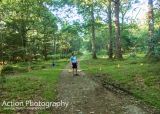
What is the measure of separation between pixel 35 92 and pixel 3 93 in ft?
5.90

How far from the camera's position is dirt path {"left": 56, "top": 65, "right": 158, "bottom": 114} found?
12406 millimetres

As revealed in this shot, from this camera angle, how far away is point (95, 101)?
1413cm

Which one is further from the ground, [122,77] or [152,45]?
[152,45]

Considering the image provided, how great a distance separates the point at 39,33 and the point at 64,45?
2576cm

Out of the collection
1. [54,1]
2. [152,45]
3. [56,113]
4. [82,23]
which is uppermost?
[54,1]

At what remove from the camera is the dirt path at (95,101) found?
1241 centimetres

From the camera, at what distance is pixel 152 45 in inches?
791

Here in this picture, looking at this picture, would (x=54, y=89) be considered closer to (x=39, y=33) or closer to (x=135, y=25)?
(x=39, y=33)

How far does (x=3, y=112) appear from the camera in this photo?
40.7 ft

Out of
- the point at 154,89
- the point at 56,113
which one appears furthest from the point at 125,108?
the point at 154,89

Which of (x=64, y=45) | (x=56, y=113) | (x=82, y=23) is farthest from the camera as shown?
(x=64, y=45)

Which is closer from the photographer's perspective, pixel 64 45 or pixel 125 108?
pixel 125 108

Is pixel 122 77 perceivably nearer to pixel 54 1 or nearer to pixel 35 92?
pixel 35 92

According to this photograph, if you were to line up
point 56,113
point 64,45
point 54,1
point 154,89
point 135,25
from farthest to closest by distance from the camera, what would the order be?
1. point 64,45
2. point 135,25
3. point 54,1
4. point 154,89
5. point 56,113
